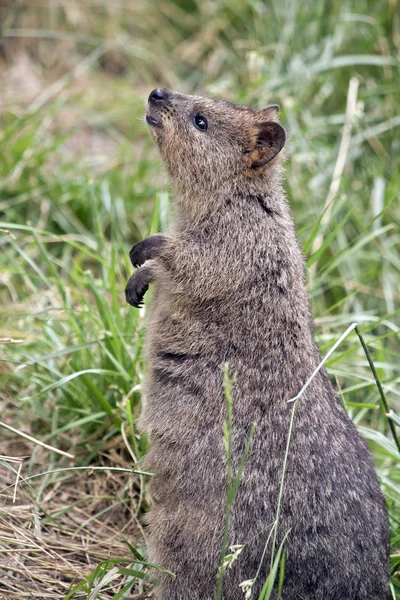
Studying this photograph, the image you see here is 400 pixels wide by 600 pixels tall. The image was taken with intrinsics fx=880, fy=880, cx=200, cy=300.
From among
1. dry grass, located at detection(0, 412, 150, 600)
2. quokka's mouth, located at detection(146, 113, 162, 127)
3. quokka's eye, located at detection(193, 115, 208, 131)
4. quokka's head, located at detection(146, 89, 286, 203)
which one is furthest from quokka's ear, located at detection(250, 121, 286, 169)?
dry grass, located at detection(0, 412, 150, 600)

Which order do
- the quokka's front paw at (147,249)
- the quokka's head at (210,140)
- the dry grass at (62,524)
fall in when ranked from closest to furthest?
the dry grass at (62,524), the quokka's front paw at (147,249), the quokka's head at (210,140)

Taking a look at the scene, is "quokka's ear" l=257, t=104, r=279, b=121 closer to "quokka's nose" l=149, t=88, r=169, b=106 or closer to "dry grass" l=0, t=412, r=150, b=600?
"quokka's nose" l=149, t=88, r=169, b=106

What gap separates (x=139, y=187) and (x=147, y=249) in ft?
10.1

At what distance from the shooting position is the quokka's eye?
4512 millimetres

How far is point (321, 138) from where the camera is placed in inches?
310

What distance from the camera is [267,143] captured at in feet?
14.4

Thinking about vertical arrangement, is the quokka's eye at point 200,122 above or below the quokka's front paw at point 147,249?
above

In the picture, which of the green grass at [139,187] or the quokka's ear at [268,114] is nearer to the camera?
the quokka's ear at [268,114]

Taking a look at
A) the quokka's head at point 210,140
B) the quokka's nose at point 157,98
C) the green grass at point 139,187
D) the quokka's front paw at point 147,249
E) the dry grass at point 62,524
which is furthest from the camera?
the green grass at point 139,187

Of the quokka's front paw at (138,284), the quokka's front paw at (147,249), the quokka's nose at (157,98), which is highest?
the quokka's nose at (157,98)

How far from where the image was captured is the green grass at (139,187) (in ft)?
16.3

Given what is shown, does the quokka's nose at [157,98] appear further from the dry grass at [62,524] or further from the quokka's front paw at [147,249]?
the dry grass at [62,524]

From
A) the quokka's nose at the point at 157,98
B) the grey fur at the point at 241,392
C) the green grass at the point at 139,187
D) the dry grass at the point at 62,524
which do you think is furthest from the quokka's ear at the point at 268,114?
the dry grass at the point at 62,524

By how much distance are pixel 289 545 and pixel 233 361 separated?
836 mm
